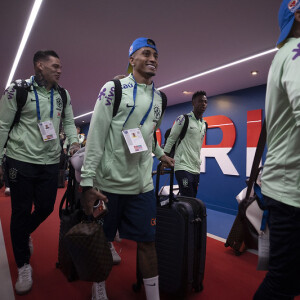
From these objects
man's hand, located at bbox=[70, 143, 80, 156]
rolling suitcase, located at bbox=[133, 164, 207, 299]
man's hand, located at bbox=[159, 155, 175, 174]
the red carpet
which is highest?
man's hand, located at bbox=[70, 143, 80, 156]

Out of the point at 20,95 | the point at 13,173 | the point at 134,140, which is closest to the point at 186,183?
the point at 134,140

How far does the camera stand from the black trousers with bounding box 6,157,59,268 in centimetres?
177

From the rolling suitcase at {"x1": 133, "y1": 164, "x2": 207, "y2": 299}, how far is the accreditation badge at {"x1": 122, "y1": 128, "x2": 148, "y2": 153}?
0.38 m

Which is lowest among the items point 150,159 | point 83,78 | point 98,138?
point 150,159

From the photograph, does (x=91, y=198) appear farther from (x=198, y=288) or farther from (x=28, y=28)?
(x=28, y=28)

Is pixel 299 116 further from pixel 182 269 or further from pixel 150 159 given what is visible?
pixel 182 269

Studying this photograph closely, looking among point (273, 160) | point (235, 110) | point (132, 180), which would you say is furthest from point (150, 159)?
point (235, 110)

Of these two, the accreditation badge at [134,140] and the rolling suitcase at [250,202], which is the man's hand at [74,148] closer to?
the accreditation badge at [134,140]

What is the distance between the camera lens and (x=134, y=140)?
1370 millimetres

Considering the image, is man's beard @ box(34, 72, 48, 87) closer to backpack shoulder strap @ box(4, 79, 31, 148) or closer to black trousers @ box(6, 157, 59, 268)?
backpack shoulder strap @ box(4, 79, 31, 148)

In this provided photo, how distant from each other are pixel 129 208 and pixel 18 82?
136cm

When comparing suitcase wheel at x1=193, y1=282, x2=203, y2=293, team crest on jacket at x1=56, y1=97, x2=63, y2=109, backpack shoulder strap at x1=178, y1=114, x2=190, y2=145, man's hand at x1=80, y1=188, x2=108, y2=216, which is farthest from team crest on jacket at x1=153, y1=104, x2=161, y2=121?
backpack shoulder strap at x1=178, y1=114, x2=190, y2=145

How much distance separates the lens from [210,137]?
578cm

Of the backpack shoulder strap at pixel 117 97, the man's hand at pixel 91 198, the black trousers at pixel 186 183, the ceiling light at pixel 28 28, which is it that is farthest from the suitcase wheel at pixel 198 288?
the ceiling light at pixel 28 28
